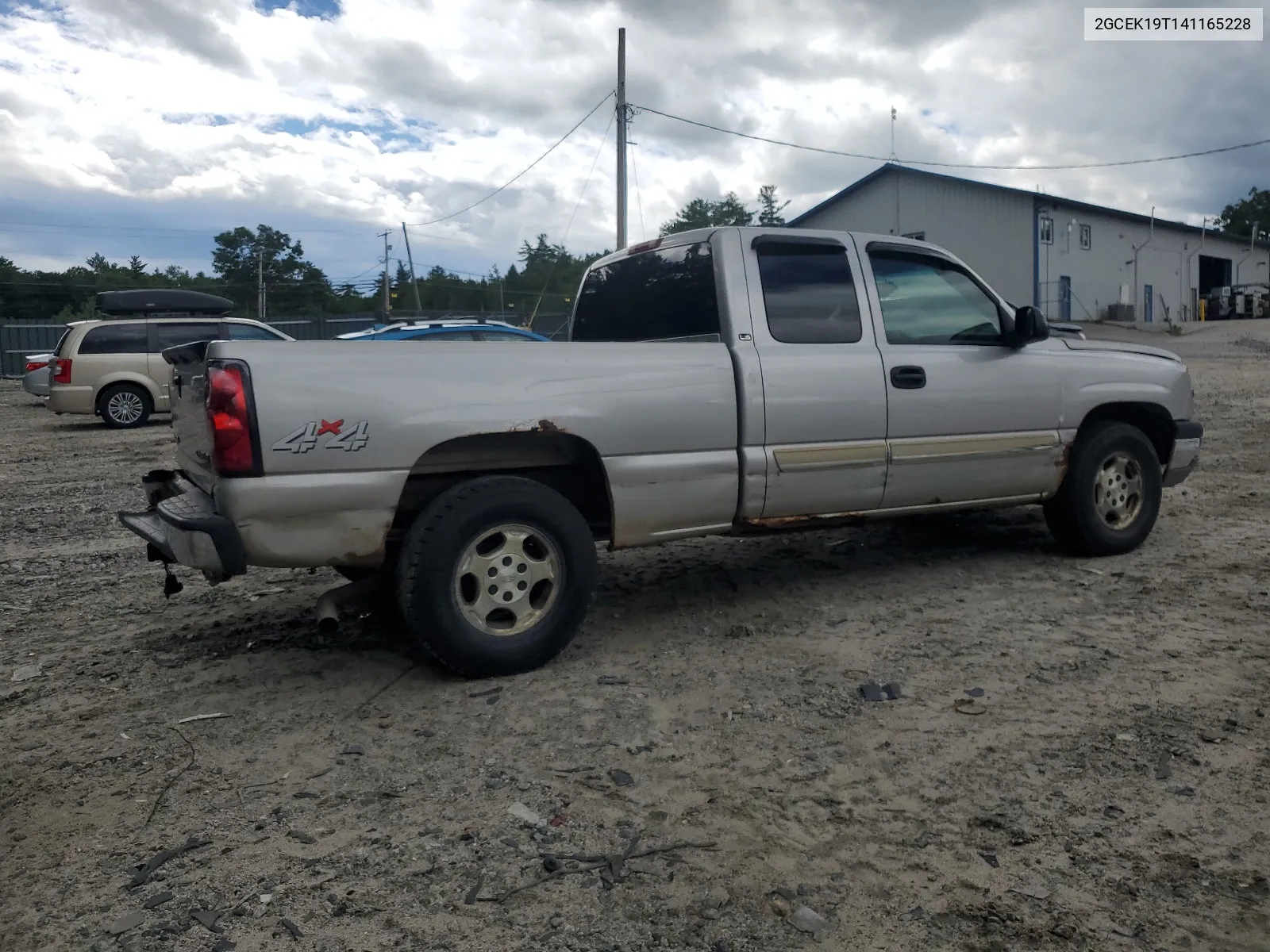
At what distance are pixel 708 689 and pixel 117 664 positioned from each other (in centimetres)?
265

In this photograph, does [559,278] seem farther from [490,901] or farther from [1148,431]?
[490,901]

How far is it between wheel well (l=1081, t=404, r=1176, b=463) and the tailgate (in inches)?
190

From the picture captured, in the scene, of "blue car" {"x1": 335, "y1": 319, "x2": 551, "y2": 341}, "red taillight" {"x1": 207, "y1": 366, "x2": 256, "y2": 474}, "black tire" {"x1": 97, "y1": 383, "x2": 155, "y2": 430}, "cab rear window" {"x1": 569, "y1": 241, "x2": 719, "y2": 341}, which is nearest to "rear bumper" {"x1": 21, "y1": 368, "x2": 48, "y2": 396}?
"black tire" {"x1": 97, "y1": 383, "x2": 155, "y2": 430}

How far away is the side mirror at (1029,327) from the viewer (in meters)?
5.39

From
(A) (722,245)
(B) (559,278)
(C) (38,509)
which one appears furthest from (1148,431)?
(B) (559,278)

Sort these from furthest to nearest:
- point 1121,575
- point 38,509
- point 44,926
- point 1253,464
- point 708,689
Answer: point 1253,464, point 38,509, point 1121,575, point 708,689, point 44,926

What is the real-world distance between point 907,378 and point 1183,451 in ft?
7.50

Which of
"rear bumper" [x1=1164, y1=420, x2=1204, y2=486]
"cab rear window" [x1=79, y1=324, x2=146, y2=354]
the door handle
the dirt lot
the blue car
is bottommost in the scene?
the dirt lot

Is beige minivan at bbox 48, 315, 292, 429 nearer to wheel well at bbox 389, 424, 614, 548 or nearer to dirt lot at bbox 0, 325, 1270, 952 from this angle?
dirt lot at bbox 0, 325, 1270, 952

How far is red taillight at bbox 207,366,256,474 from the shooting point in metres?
3.63

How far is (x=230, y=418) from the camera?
3.62 m

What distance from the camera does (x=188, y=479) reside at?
4.45 meters

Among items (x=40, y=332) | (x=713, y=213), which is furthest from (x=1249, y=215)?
(x=40, y=332)

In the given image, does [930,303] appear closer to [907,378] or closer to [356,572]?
[907,378]
